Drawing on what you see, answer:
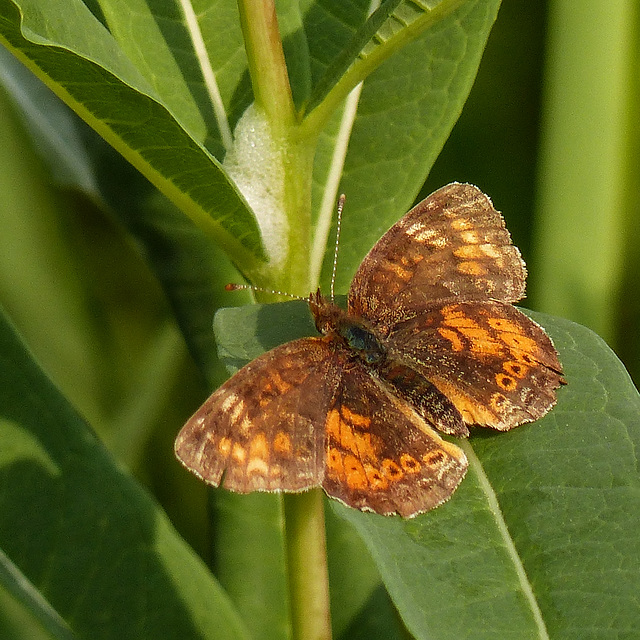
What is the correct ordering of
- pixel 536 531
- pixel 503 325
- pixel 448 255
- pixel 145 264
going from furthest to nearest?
pixel 145 264 → pixel 448 255 → pixel 503 325 → pixel 536 531

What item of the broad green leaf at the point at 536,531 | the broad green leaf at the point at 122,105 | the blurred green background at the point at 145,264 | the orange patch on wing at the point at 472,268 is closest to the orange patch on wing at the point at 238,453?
the broad green leaf at the point at 536,531

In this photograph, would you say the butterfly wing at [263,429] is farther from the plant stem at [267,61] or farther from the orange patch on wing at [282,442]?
the plant stem at [267,61]

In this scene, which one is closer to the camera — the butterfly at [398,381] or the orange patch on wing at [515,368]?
the butterfly at [398,381]

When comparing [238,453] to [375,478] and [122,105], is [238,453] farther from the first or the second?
[122,105]

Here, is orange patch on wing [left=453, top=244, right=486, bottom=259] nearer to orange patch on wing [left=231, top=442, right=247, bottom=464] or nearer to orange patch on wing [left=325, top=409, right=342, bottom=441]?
orange patch on wing [left=325, top=409, right=342, bottom=441]

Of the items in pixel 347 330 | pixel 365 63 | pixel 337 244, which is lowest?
pixel 347 330

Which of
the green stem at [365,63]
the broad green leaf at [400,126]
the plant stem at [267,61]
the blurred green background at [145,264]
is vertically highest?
the plant stem at [267,61]

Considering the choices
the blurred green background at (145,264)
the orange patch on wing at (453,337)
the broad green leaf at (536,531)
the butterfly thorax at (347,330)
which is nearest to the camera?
the broad green leaf at (536,531)

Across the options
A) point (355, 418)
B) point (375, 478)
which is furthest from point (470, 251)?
point (375, 478)
